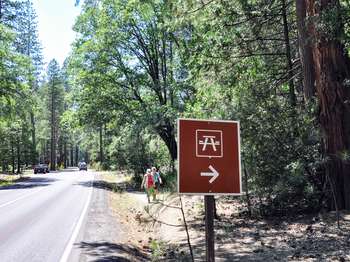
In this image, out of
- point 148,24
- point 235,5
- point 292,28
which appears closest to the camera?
point 235,5

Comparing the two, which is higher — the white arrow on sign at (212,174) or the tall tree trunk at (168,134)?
the tall tree trunk at (168,134)

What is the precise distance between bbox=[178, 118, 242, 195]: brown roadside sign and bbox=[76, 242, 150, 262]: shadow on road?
19.5 feet

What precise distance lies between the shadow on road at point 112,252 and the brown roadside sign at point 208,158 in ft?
19.5

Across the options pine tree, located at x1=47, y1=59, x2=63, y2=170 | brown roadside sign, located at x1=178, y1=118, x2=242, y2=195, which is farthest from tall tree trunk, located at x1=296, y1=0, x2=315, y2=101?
pine tree, located at x1=47, y1=59, x2=63, y2=170

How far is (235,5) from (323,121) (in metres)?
5.12

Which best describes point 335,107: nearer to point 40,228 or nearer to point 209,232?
point 209,232

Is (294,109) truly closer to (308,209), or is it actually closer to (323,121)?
(323,121)

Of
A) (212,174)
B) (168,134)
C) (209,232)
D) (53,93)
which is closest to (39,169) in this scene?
(53,93)

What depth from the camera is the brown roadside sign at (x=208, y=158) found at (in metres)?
3.82

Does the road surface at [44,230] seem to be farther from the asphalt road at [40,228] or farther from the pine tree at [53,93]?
the pine tree at [53,93]

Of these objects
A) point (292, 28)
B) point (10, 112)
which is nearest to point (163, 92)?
point (10, 112)

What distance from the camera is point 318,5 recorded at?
1058cm

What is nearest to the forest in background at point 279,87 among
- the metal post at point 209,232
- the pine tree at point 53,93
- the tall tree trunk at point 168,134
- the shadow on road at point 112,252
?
the tall tree trunk at point 168,134

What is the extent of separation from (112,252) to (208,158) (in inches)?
267
